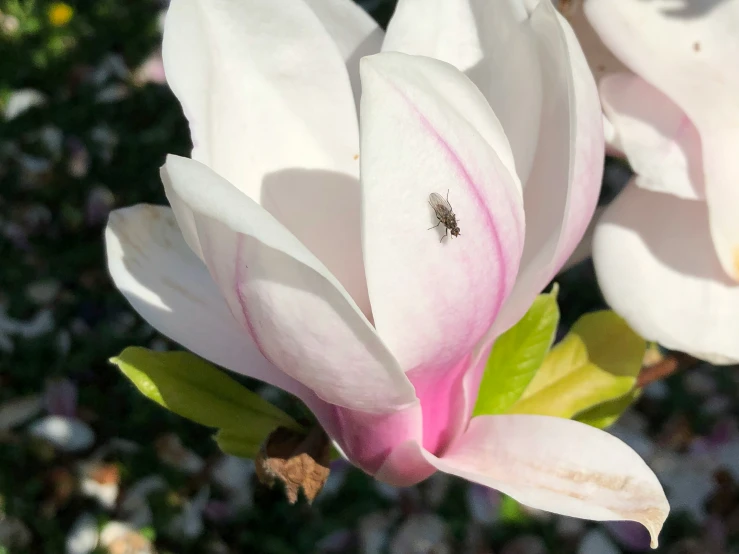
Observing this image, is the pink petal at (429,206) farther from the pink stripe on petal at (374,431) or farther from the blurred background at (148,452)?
the blurred background at (148,452)

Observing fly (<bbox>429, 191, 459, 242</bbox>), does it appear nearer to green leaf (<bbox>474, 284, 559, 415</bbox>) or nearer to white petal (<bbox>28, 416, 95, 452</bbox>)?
green leaf (<bbox>474, 284, 559, 415</bbox>)

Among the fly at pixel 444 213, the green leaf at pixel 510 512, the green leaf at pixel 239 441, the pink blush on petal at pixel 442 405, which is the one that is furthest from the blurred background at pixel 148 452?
the fly at pixel 444 213

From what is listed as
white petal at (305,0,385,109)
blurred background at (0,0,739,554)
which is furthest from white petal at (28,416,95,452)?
white petal at (305,0,385,109)

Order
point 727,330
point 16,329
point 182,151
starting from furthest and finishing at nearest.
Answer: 1. point 182,151
2. point 16,329
3. point 727,330

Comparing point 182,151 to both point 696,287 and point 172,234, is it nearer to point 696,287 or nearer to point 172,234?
point 172,234

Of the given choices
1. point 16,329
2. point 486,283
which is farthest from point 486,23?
point 16,329

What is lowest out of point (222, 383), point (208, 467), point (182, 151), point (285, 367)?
point (208, 467)
